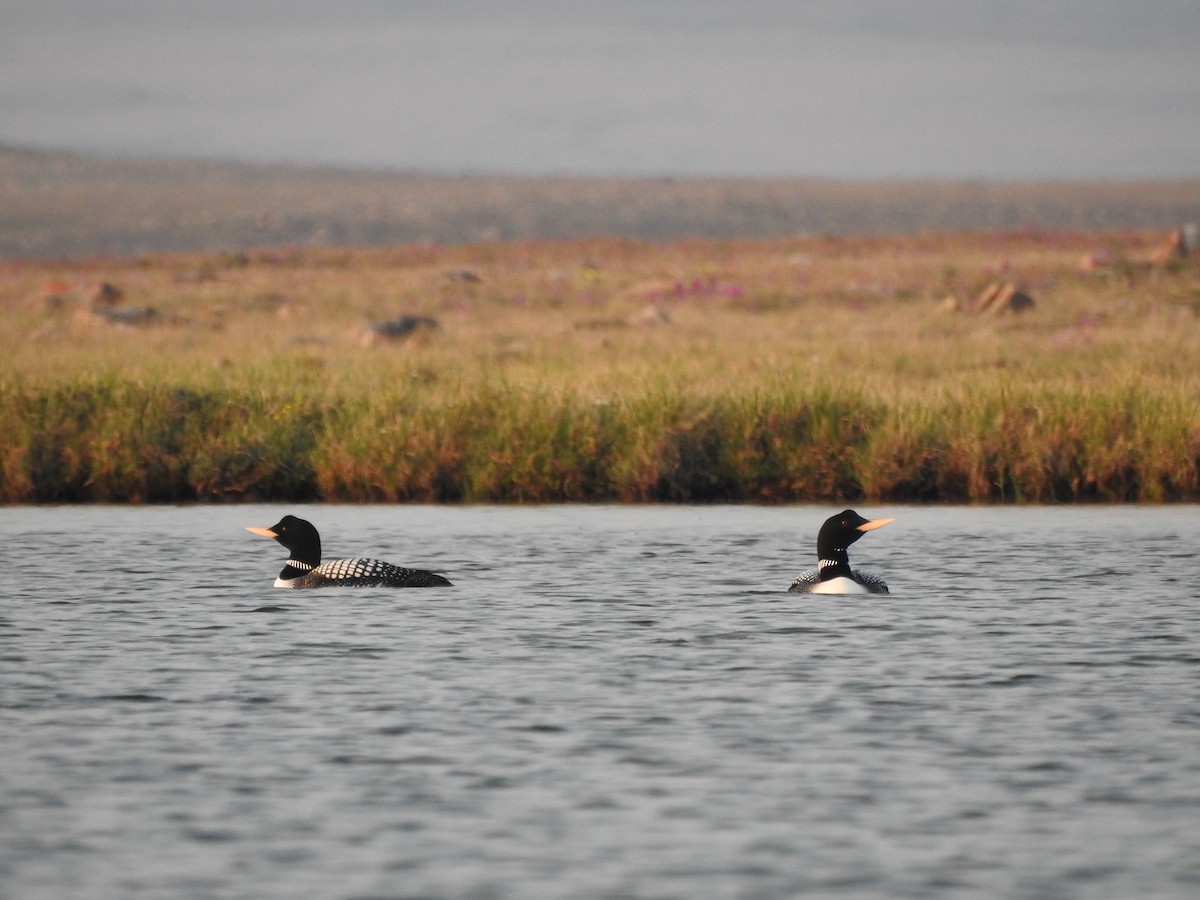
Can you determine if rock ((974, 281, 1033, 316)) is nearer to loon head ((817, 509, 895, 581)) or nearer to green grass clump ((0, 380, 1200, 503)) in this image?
green grass clump ((0, 380, 1200, 503))

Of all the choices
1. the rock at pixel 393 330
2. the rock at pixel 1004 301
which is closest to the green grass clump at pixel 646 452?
the rock at pixel 393 330

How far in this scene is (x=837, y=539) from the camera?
14.9 m

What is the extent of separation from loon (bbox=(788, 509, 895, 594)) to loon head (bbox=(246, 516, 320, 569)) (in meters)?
3.65

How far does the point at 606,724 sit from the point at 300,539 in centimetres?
543

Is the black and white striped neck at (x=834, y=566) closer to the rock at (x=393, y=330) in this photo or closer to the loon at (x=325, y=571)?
the loon at (x=325, y=571)

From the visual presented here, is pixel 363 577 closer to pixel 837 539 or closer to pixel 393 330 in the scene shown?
pixel 837 539

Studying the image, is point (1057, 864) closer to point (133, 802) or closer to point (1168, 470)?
point (133, 802)

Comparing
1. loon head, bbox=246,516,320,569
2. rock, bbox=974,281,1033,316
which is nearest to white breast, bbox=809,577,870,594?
loon head, bbox=246,516,320,569

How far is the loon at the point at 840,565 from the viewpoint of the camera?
1470 cm

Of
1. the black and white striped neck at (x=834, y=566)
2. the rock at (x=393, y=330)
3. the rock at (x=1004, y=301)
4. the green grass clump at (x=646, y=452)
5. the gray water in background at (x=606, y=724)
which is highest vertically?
the rock at (x=1004, y=301)

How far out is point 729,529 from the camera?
63.1 ft

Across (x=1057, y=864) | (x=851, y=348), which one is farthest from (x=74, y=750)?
(x=851, y=348)

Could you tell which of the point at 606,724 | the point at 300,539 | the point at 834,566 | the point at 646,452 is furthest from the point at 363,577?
the point at 646,452

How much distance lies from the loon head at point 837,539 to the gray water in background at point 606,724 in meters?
0.31
